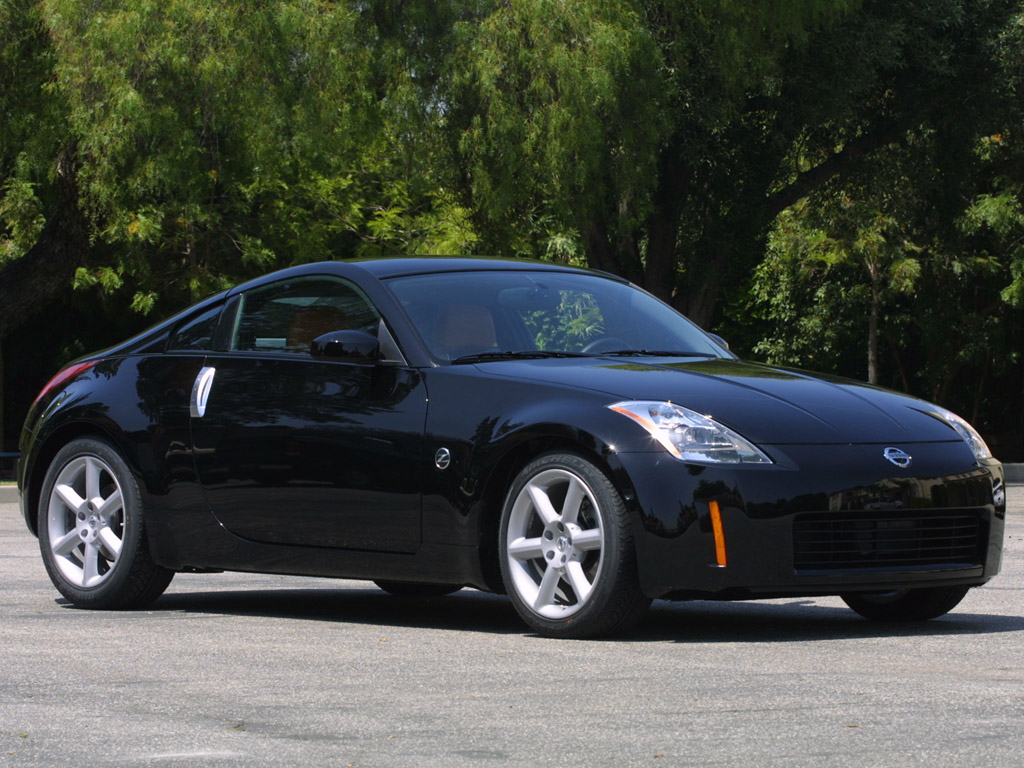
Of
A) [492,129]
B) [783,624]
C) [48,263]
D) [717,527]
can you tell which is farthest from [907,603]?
[48,263]

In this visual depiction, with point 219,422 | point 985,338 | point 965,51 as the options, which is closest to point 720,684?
point 219,422

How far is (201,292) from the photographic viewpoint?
31328 millimetres

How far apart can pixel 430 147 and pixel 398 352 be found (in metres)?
19.3

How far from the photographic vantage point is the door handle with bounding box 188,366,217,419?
7.56 m

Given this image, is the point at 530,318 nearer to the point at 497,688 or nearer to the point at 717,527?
the point at 717,527

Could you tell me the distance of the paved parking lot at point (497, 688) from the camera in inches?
168

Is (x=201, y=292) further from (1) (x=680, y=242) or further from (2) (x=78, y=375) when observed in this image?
(2) (x=78, y=375)

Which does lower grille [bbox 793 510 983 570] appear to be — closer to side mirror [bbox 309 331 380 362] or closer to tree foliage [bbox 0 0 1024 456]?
side mirror [bbox 309 331 380 362]

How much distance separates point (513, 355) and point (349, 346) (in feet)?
2.14

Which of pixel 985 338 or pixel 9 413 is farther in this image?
pixel 9 413

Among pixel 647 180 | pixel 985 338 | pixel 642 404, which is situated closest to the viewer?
pixel 642 404

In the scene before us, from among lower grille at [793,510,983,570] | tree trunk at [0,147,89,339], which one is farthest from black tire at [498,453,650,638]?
tree trunk at [0,147,89,339]

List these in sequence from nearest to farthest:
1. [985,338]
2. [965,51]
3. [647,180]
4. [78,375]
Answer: [78,375] < [647,180] < [965,51] < [985,338]

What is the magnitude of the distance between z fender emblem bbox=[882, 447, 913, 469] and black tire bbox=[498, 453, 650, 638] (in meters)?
0.99
